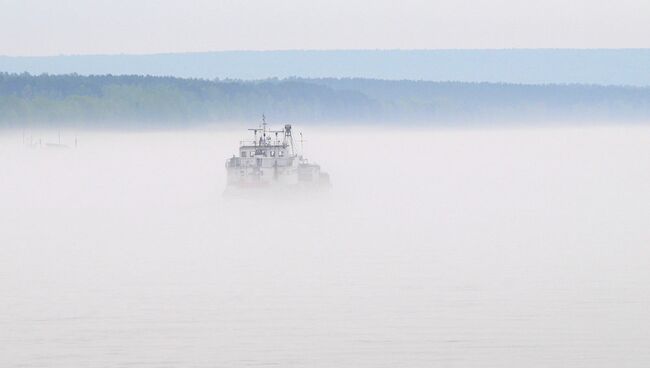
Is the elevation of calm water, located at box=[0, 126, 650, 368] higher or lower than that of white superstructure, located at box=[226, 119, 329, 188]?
lower

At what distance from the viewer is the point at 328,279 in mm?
31891

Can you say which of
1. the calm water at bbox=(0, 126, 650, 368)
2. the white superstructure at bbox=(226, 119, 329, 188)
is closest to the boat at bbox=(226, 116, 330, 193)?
the white superstructure at bbox=(226, 119, 329, 188)

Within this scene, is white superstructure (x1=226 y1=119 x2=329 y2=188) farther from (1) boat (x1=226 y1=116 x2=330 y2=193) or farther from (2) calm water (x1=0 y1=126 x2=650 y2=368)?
(2) calm water (x1=0 y1=126 x2=650 y2=368)

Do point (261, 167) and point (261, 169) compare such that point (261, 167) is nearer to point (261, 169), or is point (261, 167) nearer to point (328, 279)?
point (261, 169)

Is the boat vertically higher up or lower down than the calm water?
higher up

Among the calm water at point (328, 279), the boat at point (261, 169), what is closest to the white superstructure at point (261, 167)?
the boat at point (261, 169)

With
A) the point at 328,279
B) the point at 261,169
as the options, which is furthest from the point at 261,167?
the point at 328,279

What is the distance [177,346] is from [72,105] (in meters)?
150

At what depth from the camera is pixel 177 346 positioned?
2380 centimetres

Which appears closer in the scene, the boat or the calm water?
the calm water

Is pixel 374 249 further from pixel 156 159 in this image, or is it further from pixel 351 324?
pixel 156 159

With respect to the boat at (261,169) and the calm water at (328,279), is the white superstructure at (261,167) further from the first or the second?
the calm water at (328,279)

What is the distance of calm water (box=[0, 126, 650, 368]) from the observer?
77.4 feet

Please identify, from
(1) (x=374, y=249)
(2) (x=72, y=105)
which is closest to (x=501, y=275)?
(1) (x=374, y=249)
